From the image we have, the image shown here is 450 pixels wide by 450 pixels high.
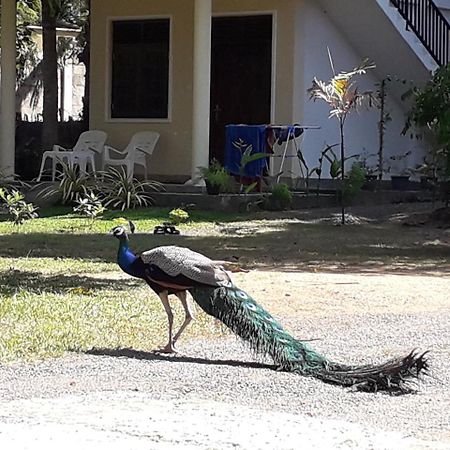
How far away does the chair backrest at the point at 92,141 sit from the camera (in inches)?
795

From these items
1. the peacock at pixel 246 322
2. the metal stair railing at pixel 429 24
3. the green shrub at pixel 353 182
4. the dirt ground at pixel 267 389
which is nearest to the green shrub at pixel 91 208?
the green shrub at pixel 353 182

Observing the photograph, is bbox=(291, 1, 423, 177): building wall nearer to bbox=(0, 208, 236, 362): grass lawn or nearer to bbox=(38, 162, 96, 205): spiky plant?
bbox=(38, 162, 96, 205): spiky plant

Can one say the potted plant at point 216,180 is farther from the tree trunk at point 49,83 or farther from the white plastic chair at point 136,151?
the tree trunk at point 49,83

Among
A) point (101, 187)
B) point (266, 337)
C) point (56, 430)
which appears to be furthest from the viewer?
point (101, 187)

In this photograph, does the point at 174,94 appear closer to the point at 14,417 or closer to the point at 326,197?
the point at 326,197

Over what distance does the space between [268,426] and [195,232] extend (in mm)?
9414

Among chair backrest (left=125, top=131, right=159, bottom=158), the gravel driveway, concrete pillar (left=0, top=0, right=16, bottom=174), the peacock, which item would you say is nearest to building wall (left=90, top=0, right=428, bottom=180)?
chair backrest (left=125, top=131, right=159, bottom=158)

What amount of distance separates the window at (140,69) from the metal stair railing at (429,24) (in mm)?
4249

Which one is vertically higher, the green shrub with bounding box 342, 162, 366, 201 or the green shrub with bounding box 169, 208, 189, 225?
the green shrub with bounding box 342, 162, 366, 201

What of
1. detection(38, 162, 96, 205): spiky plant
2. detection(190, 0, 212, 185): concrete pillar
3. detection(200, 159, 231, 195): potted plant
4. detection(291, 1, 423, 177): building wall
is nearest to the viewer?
detection(200, 159, 231, 195): potted plant

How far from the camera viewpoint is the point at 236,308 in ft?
24.0

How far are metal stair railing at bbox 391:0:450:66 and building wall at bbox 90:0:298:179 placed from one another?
2.01 metres

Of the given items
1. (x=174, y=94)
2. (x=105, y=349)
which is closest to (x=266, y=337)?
(x=105, y=349)

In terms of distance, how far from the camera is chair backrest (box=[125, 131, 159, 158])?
19.7 metres
